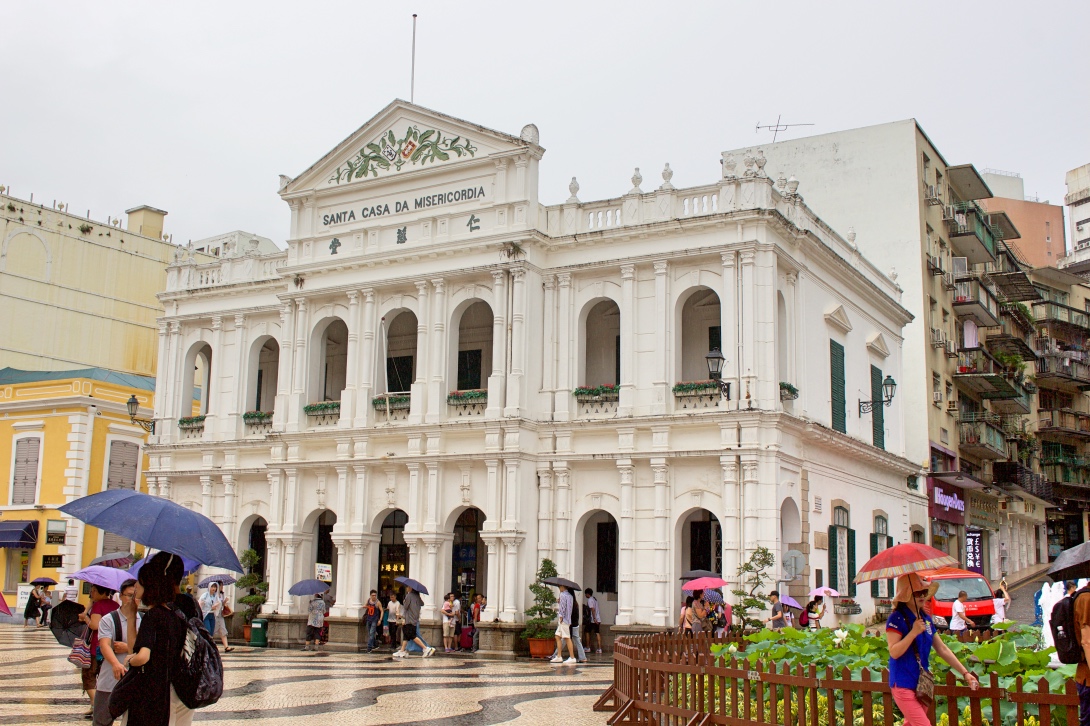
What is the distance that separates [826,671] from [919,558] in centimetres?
143

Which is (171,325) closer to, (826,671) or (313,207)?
(313,207)

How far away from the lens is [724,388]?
982 inches

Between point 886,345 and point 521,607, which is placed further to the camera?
point 886,345

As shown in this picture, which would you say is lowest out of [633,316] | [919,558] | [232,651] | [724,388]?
[232,651]

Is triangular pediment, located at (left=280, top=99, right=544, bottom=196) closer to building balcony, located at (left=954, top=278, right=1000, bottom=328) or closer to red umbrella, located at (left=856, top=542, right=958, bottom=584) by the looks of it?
red umbrella, located at (left=856, top=542, right=958, bottom=584)

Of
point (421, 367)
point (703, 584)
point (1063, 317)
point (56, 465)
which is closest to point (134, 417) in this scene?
point (421, 367)

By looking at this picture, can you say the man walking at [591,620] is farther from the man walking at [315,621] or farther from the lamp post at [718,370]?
the man walking at [315,621]

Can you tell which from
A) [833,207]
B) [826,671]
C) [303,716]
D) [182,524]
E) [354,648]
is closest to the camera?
[182,524]

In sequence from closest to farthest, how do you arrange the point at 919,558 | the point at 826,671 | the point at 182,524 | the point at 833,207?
the point at 182,524 → the point at 826,671 → the point at 919,558 → the point at 833,207

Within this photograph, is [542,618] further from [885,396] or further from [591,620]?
[885,396]

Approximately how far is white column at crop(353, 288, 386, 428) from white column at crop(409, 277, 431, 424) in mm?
1263

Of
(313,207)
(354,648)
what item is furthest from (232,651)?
(313,207)

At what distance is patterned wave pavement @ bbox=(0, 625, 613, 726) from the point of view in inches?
535

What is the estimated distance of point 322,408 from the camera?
29547 mm
